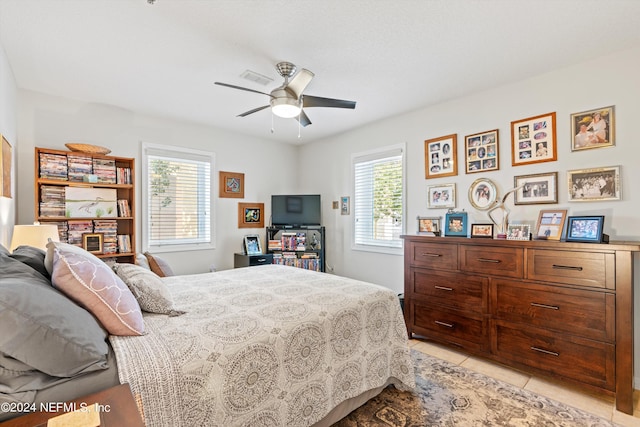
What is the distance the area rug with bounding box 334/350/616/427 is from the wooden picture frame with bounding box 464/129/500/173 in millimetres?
2028

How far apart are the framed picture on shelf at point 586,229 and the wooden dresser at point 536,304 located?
0.40 feet

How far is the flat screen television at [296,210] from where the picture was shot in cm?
491

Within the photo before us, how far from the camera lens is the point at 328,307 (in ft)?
6.23

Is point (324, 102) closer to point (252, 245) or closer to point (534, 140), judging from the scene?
point (534, 140)

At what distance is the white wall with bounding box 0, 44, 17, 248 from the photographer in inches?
91.0

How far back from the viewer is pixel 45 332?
3.32 ft

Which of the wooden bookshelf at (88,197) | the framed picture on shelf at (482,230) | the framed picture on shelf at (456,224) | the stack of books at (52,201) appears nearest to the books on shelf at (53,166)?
the wooden bookshelf at (88,197)

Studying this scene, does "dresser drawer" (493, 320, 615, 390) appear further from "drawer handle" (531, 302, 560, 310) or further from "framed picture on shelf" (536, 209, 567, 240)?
"framed picture on shelf" (536, 209, 567, 240)

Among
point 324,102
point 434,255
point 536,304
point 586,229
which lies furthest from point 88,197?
point 586,229

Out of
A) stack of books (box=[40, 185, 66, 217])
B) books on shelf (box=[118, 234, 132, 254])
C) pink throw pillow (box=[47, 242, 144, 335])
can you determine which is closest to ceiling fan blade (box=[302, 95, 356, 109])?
pink throw pillow (box=[47, 242, 144, 335])

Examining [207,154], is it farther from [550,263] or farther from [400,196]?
[550,263]

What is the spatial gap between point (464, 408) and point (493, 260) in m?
1.24

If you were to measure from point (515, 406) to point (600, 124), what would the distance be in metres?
2.34

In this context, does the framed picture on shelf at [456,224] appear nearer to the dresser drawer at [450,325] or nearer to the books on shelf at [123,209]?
the dresser drawer at [450,325]
